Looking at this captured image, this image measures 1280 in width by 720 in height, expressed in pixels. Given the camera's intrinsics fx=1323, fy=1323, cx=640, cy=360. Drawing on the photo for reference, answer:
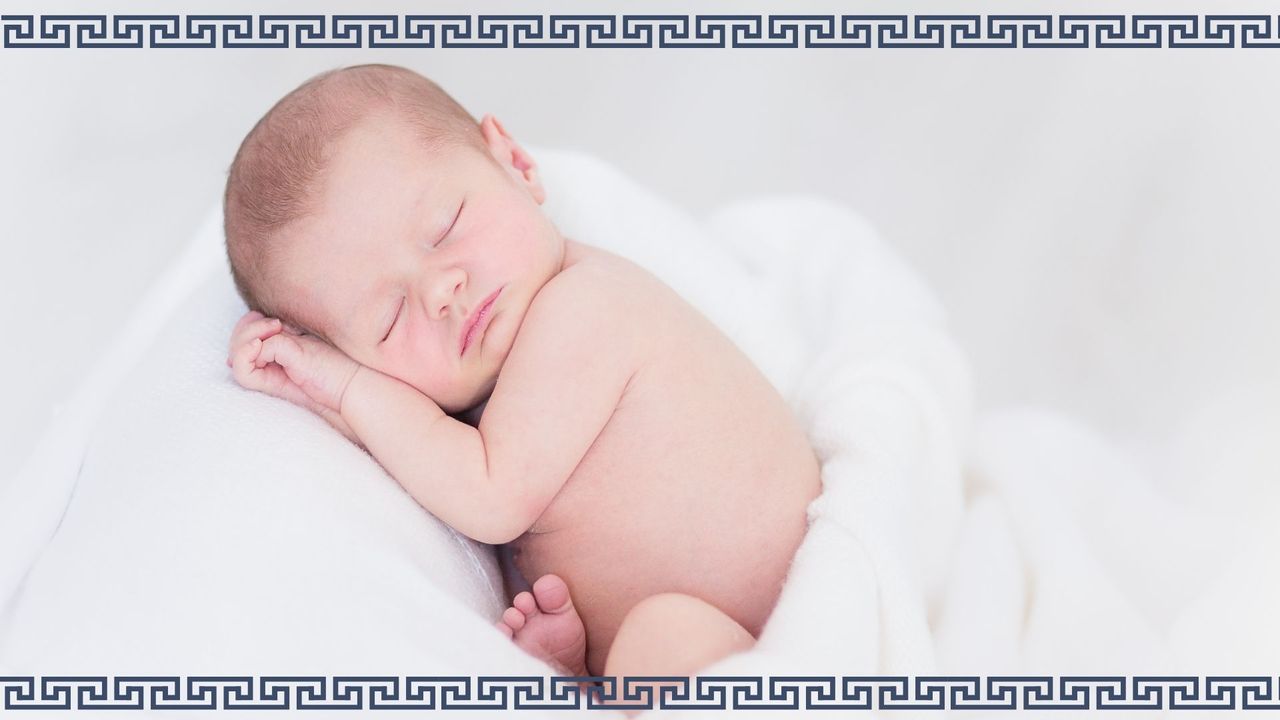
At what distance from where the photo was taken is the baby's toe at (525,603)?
4.25 feet

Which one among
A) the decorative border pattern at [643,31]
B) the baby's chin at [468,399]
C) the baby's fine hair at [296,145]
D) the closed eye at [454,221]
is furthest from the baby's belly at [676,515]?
the decorative border pattern at [643,31]

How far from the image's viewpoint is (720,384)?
1.36 m

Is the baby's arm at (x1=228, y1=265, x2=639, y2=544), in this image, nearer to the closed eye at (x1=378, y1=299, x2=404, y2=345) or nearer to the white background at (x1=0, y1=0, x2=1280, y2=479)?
the closed eye at (x1=378, y1=299, x2=404, y2=345)

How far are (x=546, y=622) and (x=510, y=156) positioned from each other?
52cm

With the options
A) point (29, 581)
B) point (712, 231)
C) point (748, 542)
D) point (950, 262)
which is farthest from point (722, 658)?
point (950, 262)

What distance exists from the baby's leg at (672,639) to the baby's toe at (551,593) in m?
0.12

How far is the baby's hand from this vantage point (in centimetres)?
134

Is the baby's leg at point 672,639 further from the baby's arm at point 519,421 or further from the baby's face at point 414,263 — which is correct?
the baby's face at point 414,263

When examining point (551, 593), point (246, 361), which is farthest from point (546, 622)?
point (246, 361)

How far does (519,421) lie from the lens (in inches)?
50.2

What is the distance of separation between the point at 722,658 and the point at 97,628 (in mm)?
533

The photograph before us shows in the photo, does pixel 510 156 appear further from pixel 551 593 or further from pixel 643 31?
pixel 643 31

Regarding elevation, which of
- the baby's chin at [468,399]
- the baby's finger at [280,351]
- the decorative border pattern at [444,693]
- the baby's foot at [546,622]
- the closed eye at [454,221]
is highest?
the closed eye at [454,221]

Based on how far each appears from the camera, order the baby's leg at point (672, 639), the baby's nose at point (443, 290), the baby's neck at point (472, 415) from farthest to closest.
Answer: the baby's neck at point (472, 415), the baby's nose at point (443, 290), the baby's leg at point (672, 639)
